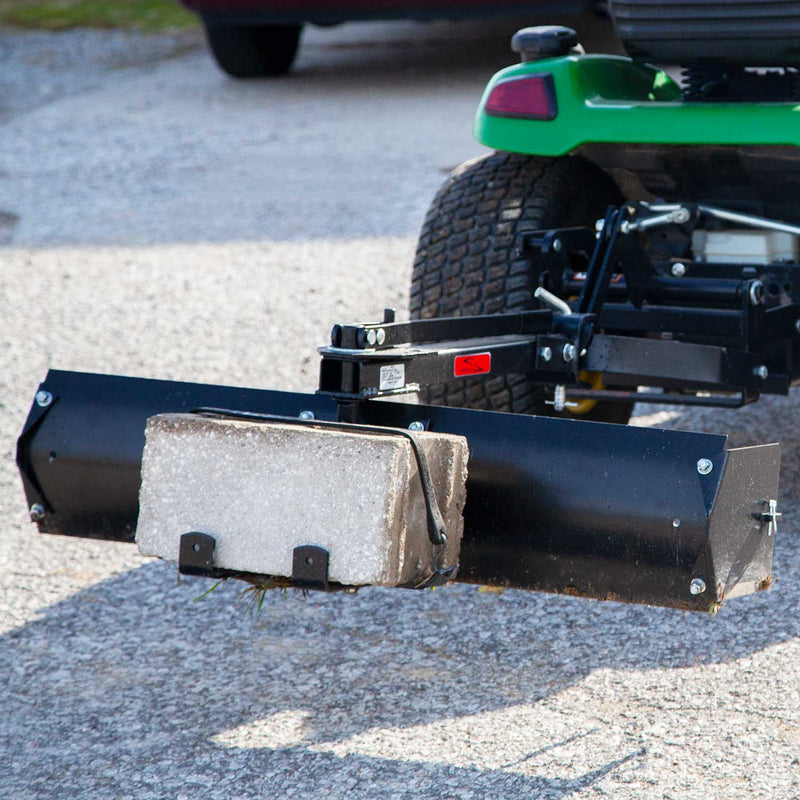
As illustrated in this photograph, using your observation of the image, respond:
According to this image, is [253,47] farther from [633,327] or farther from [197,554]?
[197,554]

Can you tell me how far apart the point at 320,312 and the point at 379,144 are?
3063 millimetres

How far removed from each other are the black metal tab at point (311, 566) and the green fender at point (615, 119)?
145 centimetres

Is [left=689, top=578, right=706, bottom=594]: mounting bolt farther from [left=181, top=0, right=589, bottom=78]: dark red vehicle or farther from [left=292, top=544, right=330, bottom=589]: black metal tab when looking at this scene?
[left=181, top=0, right=589, bottom=78]: dark red vehicle

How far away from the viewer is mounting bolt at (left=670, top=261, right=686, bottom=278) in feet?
10.4

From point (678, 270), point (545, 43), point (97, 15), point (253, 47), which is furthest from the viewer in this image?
point (97, 15)

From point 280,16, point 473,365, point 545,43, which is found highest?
point 545,43

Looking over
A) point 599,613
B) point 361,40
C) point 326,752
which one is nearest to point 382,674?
point 326,752

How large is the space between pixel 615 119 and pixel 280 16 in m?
6.45

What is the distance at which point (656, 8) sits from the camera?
3.08 meters

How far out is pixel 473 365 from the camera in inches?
104

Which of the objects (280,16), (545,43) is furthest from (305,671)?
(280,16)

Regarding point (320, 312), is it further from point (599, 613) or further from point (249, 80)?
point (249, 80)

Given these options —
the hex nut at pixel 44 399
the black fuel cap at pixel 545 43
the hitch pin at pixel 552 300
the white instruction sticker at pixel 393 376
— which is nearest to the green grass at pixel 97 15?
the black fuel cap at pixel 545 43

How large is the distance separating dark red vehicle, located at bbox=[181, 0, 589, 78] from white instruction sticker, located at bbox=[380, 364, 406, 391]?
6587 mm
